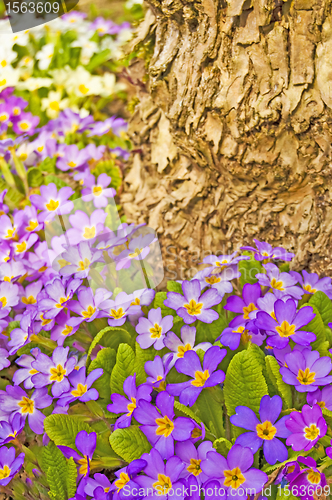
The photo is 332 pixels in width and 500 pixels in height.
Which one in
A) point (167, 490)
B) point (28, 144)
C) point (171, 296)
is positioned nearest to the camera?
point (167, 490)

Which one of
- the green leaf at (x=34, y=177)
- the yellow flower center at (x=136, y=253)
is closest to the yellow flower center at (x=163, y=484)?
the yellow flower center at (x=136, y=253)

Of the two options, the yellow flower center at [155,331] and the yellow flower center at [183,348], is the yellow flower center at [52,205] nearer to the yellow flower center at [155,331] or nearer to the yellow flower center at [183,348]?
the yellow flower center at [155,331]

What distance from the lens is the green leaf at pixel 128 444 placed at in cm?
112

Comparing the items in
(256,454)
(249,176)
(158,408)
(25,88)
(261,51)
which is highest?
(261,51)

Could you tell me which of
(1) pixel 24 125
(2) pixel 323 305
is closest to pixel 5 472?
(2) pixel 323 305

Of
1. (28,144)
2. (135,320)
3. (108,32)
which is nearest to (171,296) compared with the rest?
(135,320)

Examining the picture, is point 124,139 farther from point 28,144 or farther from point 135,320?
point 135,320

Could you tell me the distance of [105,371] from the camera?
130cm

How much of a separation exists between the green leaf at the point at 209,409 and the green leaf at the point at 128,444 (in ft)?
0.56

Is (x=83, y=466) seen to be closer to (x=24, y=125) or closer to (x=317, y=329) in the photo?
(x=317, y=329)

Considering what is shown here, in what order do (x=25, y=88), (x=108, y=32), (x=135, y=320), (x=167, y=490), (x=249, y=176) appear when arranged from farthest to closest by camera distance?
1. (x=108, y=32)
2. (x=25, y=88)
3. (x=249, y=176)
4. (x=135, y=320)
5. (x=167, y=490)

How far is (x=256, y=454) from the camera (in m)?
1.10

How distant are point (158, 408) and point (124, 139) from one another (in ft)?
6.24

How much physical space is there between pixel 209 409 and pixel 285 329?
12.3 inches
